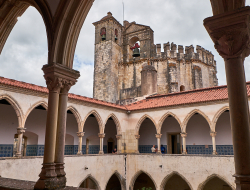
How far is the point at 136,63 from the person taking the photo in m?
28.9

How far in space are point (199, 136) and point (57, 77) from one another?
13.8 m

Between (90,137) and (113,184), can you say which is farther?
(113,184)

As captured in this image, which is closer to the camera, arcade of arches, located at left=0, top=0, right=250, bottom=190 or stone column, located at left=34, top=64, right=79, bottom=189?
arcade of arches, located at left=0, top=0, right=250, bottom=190

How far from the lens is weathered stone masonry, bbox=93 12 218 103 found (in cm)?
2750

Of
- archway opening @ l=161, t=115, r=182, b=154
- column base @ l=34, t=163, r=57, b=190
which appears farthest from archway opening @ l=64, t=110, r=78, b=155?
column base @ l=34, t=163, r=57, b=190

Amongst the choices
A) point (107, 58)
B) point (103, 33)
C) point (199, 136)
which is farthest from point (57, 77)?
point (103, 33)

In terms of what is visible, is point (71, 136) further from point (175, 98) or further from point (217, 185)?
point (217, 185)

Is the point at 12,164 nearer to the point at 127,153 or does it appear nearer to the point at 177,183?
the point at 127,153

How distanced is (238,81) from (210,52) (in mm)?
30476

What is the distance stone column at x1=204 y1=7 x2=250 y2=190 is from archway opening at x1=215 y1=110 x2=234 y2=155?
13014mm

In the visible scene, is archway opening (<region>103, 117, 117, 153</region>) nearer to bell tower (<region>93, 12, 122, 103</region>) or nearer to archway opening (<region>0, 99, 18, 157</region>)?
archway opening (<region>0, 99, 18, 157</region>)

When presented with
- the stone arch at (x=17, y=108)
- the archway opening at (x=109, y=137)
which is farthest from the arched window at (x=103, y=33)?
the stone arch at (x=17, y=108)

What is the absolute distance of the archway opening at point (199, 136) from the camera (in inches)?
621

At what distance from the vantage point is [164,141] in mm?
17297
